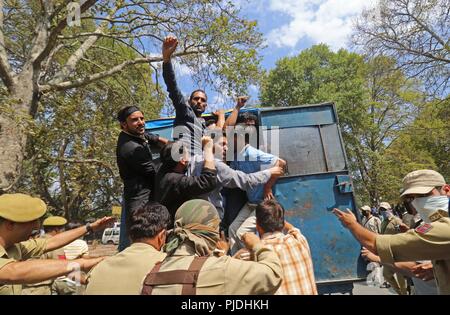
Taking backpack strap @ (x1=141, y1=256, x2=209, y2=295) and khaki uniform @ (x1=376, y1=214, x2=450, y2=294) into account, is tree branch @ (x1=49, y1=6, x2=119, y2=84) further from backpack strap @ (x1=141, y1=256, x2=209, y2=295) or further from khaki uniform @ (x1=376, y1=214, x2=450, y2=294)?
khaki uniform @ (x1=376, y1=214, x2=450, y2=294)

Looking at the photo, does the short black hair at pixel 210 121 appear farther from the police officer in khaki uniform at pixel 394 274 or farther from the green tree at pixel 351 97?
the green tree at pixel 351 97

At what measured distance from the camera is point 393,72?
36.8 ft

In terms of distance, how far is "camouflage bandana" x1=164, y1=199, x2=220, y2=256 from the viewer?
1.80 m

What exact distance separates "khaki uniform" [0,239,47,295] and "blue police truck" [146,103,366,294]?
66.0 inches

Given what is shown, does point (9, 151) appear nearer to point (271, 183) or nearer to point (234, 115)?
point (234, 115)

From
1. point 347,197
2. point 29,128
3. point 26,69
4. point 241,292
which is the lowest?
point 241,292

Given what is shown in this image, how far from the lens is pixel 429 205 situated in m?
2.16

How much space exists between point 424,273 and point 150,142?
9.02 ft

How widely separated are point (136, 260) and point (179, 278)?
38 cm

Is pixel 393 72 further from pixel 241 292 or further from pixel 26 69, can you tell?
pixel 241 292

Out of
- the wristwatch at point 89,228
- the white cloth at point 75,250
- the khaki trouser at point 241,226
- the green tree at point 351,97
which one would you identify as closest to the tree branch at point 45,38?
the white cloth at point 75,250

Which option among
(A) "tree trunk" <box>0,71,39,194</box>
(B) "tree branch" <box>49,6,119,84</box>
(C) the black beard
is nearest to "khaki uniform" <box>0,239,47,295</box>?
(C) the black beard

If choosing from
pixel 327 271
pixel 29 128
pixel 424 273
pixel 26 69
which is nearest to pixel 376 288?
pixel 327 271

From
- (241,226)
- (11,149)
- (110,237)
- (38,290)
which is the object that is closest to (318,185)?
(241,226)
